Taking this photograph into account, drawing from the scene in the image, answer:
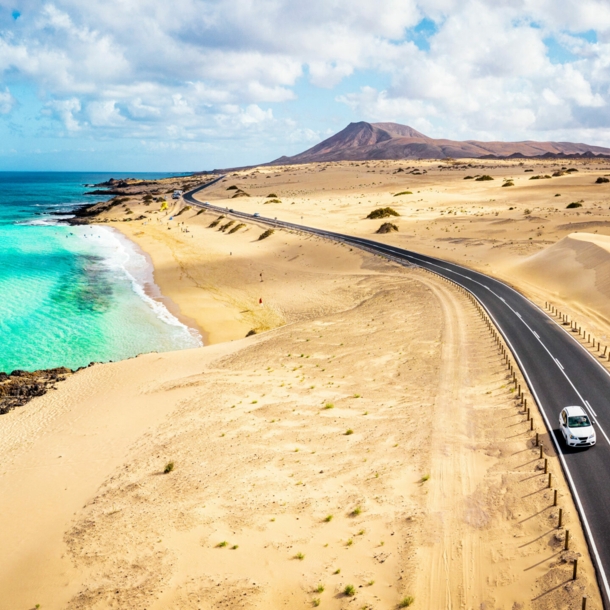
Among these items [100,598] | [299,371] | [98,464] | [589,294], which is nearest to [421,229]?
[589,294]

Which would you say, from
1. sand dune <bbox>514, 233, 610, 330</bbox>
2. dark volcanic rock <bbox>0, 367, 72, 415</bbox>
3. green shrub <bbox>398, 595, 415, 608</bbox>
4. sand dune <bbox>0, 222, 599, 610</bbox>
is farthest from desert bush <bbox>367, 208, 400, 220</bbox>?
green shrub <bbox>398, 595, 415, 608</bbox>

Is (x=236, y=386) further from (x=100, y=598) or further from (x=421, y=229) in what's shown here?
(x=421, y=229)

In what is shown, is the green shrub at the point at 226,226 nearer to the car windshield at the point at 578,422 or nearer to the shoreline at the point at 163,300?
the shoreline at the point at 163,300

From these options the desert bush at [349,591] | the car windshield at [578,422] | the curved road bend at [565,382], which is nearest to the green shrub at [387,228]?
the curved road bend at [565,382]

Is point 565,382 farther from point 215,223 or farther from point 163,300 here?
point 215,223

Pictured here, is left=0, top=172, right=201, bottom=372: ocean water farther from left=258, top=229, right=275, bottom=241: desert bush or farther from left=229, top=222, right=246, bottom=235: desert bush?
left=258, top=229, right=275, bottom=241: desert bush

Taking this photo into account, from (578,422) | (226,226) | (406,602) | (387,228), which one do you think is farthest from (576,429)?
(226,226)
